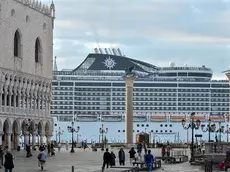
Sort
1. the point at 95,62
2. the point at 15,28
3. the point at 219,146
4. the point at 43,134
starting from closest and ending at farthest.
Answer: the point at 219,146
the point at 15,28
the point at 43,134
the point at 95,62

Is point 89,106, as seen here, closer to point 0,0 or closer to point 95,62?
point 95,62

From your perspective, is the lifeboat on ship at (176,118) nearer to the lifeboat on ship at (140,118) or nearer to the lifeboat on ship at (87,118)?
the lifeboat on ship at (140,118)

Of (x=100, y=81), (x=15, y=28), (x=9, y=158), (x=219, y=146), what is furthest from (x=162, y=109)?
(x=9, y=158)

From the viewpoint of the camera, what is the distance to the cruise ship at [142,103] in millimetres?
111375

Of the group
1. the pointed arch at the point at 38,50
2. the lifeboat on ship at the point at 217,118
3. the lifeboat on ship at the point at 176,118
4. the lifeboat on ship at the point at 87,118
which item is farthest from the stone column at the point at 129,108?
the lifeboat on ship at the point at 217,118

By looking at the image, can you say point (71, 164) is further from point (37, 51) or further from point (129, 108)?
point (129, 108)

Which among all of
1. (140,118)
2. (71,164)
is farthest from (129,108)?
(71,164)

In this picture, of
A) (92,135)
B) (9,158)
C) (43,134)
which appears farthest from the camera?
(92,135)

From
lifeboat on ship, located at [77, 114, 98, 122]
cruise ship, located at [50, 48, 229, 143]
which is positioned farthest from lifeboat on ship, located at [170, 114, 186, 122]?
lifeboat on ship, located at [77, 114, 98, 122]

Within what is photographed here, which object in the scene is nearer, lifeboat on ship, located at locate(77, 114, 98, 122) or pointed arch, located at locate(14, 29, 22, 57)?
pointed arch, located at locate(14, 29, 22, 57)

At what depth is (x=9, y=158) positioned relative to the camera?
92.5 feet

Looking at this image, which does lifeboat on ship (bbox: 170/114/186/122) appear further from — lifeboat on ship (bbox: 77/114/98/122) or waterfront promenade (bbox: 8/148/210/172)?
waterfront promenade (bbox: 8/148/210/172)

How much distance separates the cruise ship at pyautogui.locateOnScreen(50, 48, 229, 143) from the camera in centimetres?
11138

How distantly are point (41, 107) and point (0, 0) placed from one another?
14177mm
